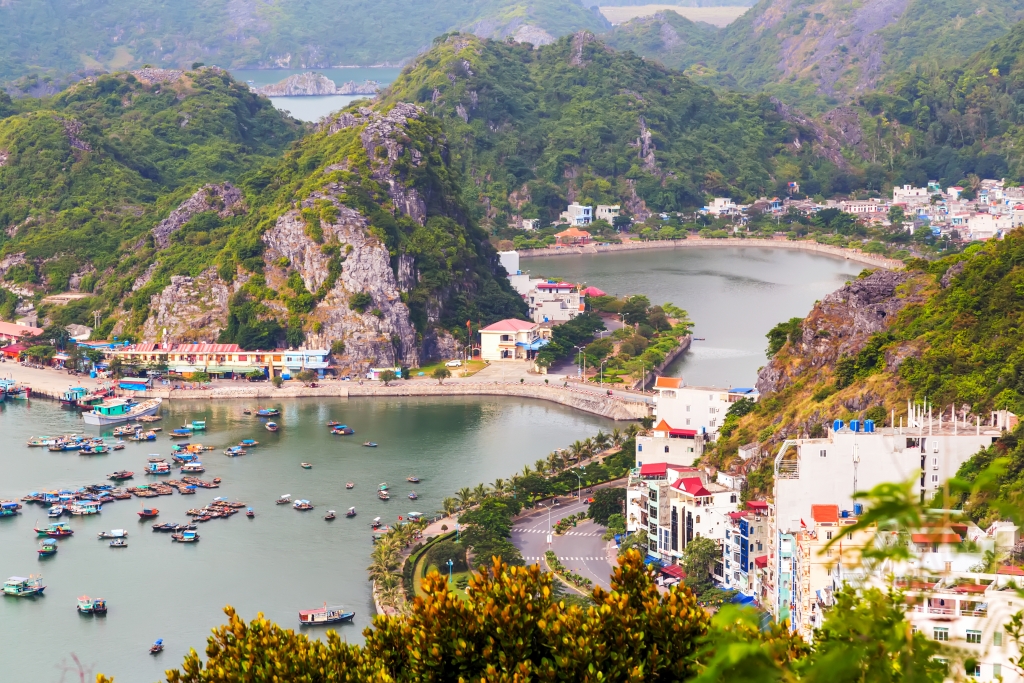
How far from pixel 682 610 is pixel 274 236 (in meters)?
49.4

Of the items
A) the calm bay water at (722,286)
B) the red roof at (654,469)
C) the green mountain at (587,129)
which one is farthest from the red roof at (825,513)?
the green mountain at (587,129)

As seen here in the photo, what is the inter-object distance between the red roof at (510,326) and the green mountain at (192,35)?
115 m

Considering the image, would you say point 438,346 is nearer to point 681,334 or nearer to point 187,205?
point 681,334

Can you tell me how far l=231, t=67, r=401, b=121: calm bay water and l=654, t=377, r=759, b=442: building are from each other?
114 metres

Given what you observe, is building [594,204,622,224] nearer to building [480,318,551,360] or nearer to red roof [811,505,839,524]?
building [480,318,551,360]

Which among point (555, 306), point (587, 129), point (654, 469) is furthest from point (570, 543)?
point (587, 129)

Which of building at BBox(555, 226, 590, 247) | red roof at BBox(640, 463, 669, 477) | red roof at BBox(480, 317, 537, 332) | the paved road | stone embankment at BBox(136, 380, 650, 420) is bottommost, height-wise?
the paved road

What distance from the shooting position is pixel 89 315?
2436 inches

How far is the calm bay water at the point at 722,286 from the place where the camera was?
56719 millimetres

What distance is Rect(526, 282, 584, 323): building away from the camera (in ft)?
205

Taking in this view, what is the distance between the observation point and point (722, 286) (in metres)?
75.6

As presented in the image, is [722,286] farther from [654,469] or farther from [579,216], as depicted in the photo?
[654,469]

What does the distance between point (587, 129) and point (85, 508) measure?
75494 mm

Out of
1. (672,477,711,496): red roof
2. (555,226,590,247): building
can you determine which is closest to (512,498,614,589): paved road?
(672,477,711,496): red roof
